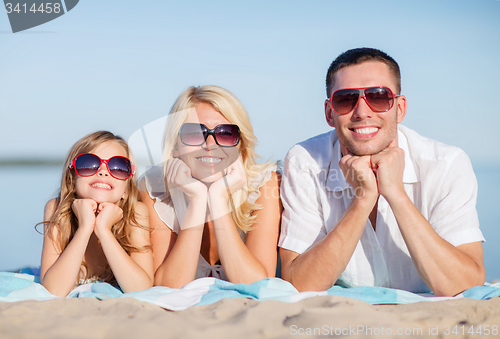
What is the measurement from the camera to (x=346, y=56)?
334cm

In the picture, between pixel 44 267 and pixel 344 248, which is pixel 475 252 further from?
pixel 44 267

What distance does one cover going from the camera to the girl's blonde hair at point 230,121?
343 centimetres

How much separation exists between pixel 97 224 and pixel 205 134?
1.09 meters

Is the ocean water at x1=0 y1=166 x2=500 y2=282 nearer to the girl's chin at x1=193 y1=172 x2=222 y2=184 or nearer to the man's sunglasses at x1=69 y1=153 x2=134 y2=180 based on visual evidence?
the man's sunglasses at x1=69 y1=153 x2=134 y2=180

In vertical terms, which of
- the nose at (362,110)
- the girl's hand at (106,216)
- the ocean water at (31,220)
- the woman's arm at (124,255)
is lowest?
the ocean water at (31,220)

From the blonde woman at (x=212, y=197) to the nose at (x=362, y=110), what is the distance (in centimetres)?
93

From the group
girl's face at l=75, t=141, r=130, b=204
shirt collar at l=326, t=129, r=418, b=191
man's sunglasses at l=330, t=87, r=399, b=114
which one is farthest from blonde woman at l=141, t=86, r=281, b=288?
man's sunglasses at l=330, t=87, r=399, b=114

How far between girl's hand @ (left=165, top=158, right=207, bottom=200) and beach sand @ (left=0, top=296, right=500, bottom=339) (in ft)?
3.22

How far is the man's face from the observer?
3113 millimetres

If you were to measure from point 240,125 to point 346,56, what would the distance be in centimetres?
104

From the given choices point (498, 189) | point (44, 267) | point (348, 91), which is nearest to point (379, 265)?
point (348, 91)

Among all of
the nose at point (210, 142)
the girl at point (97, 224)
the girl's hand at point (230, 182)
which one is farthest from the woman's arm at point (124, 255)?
the nose at point (210, 142)

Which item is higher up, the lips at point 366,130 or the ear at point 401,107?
the ear at point 401,107

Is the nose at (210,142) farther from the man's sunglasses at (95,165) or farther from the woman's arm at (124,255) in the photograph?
the woman's arm at (124,255)
